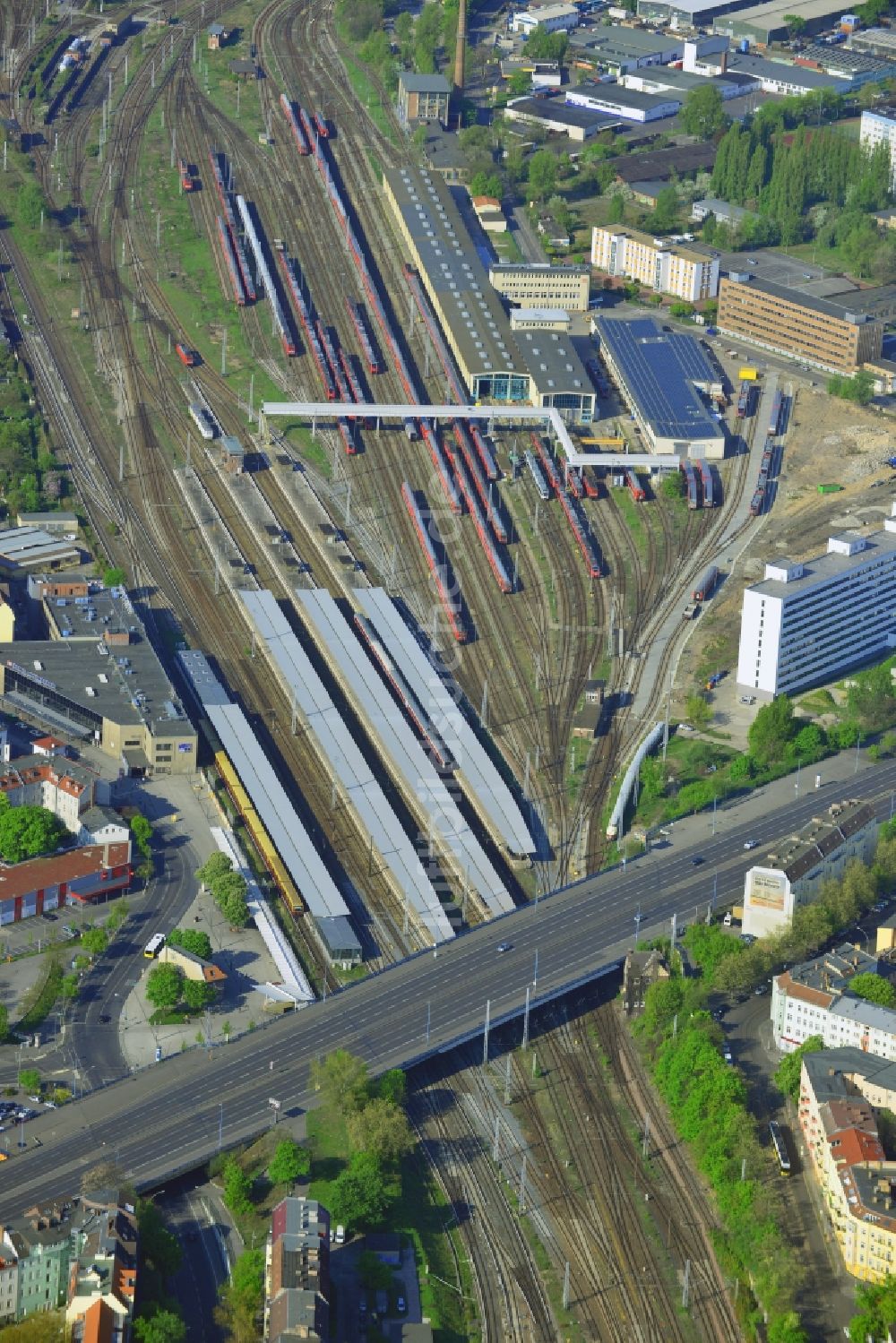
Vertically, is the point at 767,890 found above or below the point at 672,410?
above

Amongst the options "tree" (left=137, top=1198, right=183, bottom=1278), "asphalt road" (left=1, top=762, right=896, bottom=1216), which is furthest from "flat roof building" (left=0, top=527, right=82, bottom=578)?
"tree" (left=137, top=1198, right=183, bottom=1278)

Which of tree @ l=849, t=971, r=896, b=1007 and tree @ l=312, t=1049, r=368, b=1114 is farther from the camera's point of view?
tree @ l=849, t=971, r=896, b=1007

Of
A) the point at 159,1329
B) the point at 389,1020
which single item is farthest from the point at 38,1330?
the point at 389,1020

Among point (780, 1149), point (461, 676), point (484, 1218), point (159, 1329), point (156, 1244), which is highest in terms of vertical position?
point (159, 1329)

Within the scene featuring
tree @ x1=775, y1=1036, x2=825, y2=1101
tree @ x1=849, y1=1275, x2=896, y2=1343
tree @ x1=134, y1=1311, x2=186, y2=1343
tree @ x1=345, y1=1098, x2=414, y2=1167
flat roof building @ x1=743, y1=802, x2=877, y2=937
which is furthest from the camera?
flat roof building @ x1=743, y1=802, x2=877, y2=937

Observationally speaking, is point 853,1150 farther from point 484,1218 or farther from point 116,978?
point 116,978

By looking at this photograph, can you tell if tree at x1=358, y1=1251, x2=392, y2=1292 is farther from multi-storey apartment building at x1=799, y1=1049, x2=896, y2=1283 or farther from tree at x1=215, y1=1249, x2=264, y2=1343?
multi-storey apartment building at x1=799, y1=1049, x2=896, y2=1283

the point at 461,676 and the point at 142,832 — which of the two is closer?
the point at 142,832
